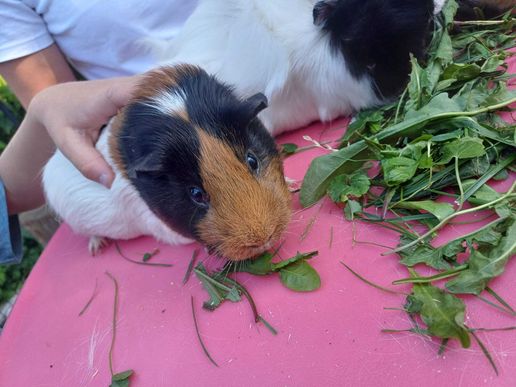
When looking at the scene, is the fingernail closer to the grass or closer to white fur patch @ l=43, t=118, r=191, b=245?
white fur patch @ l=43, t=118, r=191, b=245

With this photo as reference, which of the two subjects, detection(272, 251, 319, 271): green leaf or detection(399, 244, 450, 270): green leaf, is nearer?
detection(399, 244, 450, 270): green leaf

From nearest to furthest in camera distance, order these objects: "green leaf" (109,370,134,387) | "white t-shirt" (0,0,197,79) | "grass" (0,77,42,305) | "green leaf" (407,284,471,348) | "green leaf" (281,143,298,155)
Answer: "green leaf" (407,284,471,348)
"green leaf" (109,370,134,387)
"green leaf" (281,143,298,155)
"white t-shirt" (0,0,197,79)
"grass" (0,77,42,305)

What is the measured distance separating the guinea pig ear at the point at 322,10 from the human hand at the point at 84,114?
54 cm

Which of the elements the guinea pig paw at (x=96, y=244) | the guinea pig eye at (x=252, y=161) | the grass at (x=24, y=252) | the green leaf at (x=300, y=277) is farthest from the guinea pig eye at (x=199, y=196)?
the grass at (x=24, y=252)

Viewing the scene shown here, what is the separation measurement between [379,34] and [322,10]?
0.59 feet

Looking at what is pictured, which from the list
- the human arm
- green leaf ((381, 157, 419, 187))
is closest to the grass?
the human arm

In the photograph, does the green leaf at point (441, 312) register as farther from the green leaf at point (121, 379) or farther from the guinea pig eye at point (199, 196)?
the green leaf at point (121, 379)

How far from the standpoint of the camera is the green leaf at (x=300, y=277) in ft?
2.90

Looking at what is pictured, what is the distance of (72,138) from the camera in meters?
1.31

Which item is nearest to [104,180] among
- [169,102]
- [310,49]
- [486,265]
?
[169,102]

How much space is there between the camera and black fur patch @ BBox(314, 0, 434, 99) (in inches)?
45.8

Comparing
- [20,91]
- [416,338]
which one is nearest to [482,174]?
[416,338]

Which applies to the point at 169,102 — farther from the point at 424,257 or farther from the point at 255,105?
the point at 424,257

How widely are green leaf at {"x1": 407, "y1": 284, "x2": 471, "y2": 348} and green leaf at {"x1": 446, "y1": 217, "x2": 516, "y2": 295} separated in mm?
30
